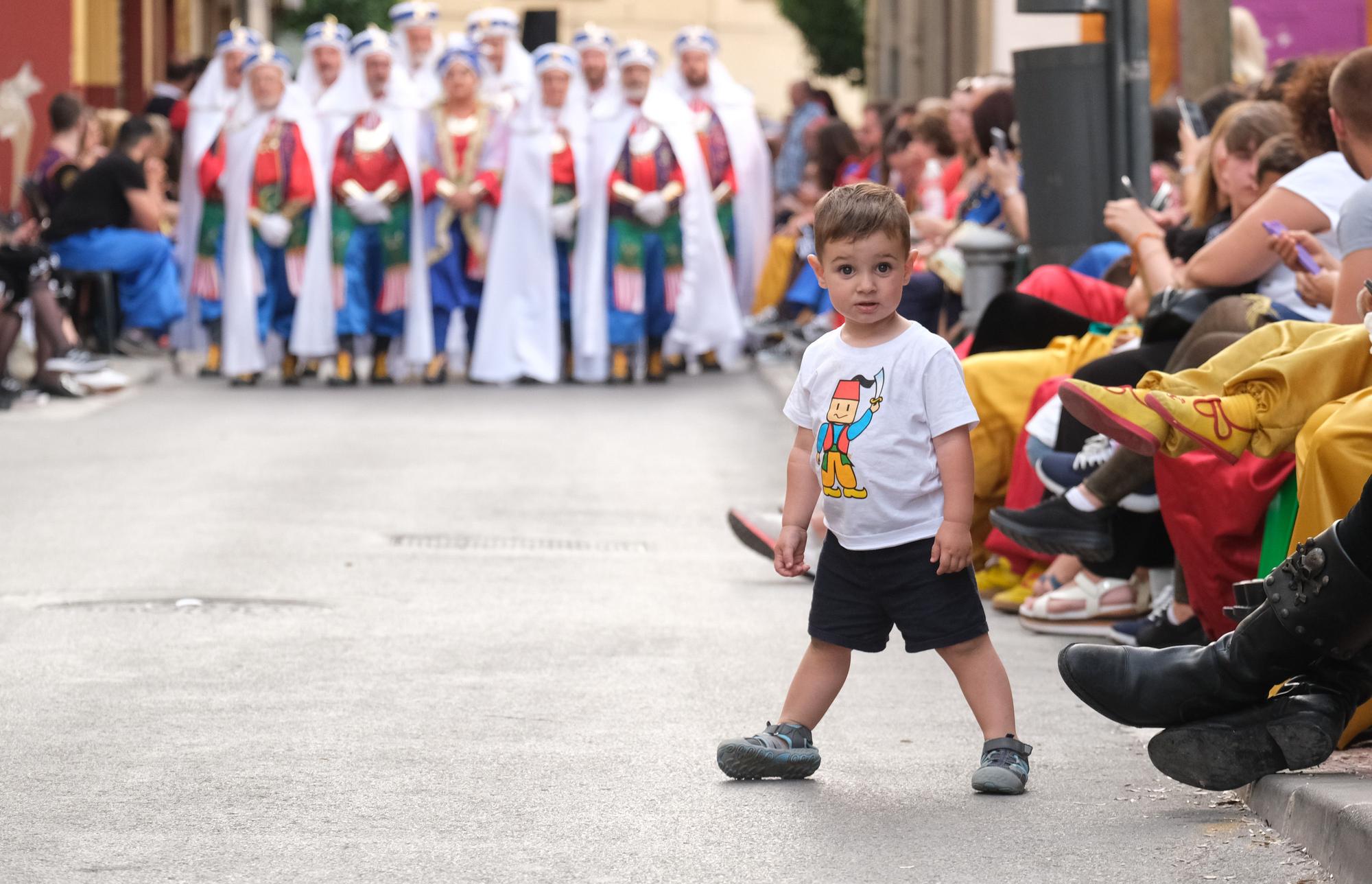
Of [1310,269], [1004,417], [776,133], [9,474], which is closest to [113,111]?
[776,133]

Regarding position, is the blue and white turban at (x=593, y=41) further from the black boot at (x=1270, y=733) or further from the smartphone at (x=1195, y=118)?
the black boot at (x=1270, y=733)

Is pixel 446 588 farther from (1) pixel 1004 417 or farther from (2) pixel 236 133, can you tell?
(2) pixel 236 133

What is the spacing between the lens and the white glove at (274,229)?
658 inches

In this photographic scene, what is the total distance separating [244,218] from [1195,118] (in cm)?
897

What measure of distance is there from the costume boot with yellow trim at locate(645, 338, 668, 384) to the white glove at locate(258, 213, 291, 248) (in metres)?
2.79

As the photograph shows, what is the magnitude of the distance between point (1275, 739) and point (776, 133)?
65.2ft

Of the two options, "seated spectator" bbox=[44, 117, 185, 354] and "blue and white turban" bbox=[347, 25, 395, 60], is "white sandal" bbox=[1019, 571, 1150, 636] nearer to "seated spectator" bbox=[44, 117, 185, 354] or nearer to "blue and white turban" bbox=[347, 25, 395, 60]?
"blue and white turban" bbox=[347, 25, 395, 60]

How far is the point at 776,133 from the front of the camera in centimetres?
2402

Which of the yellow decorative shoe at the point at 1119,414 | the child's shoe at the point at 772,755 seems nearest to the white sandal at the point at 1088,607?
the yellow decorative shoe at the point at 1119,414

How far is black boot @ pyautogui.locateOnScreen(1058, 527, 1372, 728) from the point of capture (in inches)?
174

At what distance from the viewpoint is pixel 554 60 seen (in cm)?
1703

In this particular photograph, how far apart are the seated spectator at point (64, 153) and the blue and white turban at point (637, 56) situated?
3.96 meters

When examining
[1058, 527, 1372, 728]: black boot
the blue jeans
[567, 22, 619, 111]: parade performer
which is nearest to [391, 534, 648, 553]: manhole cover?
[1058, 527, 1372, 728]: black boot

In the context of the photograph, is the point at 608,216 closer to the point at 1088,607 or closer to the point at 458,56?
the point at 458,56
